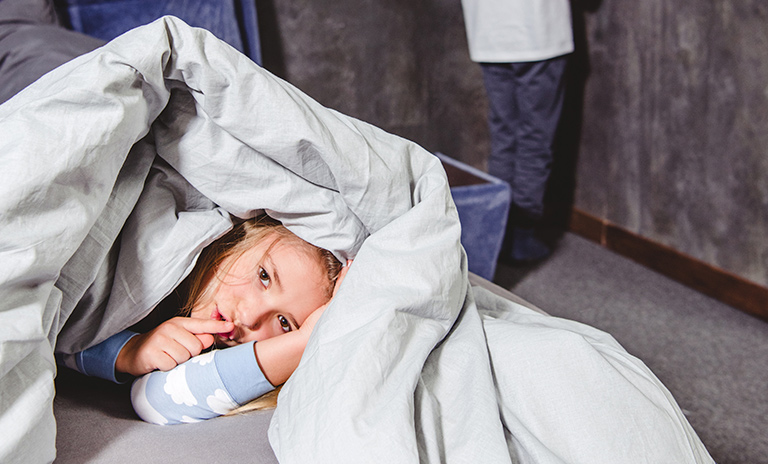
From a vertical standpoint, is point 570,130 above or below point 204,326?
below

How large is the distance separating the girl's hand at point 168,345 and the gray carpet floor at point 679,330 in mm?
919

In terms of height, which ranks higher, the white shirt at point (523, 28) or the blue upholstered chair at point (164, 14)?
the blue upholstered chair at point (164, 14)

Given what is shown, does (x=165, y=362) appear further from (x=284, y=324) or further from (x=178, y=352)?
(x=284, y=324)

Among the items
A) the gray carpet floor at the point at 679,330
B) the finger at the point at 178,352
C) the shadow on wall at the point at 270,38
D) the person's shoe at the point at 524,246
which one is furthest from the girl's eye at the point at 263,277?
the shadow on wall at the point at 270,38

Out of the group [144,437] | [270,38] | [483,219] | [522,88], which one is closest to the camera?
[144,437]

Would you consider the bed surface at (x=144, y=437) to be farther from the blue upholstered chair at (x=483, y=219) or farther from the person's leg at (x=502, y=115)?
Result: the person's leg at (x=502, y=115)

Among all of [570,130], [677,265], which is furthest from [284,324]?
[570,130]

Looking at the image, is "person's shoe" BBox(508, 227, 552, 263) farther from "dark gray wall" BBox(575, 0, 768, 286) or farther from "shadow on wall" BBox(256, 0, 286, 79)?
"shadow on wall" BBox(256, 0, 286, 79)

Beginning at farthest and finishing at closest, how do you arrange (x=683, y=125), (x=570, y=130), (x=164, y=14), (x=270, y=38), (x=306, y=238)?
(x=270, y=38) < (x=570, y=130) < (x=164, y=14) < (x=683, y=125) < (x=306, y=238)

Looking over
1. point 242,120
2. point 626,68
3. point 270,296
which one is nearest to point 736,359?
point 626,68

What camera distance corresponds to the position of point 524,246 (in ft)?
6.29

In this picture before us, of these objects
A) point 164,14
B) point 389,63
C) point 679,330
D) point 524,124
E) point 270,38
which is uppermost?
point 164,14

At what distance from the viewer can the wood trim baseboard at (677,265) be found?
157 centimetres

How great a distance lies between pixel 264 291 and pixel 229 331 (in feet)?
0.19
